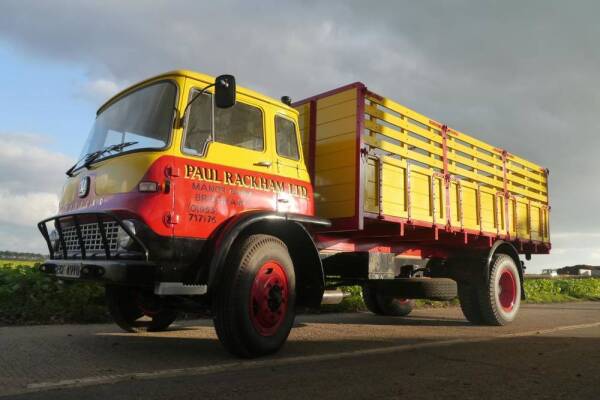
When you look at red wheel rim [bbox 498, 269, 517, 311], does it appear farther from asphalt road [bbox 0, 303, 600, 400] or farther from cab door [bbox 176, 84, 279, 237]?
cab door [bbox 176, 84, 279, 237]

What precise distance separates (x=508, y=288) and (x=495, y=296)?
0.75m

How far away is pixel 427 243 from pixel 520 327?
1884 millimetres

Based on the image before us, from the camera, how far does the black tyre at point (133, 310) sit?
19.3ft

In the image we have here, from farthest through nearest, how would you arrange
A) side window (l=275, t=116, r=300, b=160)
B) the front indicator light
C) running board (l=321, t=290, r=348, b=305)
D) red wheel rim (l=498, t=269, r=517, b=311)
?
1. red wheel rim (l=498, t=269, r=517, b=311)
2. running board (l=321, t=290, r=348, b=305)
3. side window (l=275, t=116, r=300, b=160)
4. the front indicator light

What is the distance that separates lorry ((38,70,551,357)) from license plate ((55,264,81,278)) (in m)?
0.03

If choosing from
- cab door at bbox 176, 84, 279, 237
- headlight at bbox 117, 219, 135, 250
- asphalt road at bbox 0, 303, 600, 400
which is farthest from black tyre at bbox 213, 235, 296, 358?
headlight at bbox 117, 219, 135, 250

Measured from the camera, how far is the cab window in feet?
15.5

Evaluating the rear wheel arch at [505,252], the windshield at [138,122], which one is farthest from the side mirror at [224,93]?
the rear wheel arch at [505,252]

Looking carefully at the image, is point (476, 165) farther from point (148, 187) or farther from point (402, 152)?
point (148, 187)

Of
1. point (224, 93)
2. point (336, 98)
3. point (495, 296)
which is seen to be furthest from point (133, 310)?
point (495, 296)

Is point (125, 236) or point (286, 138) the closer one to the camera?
point (125, 236)

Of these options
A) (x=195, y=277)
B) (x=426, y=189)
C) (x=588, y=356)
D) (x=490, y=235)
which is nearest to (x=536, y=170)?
(x=490, y=235)

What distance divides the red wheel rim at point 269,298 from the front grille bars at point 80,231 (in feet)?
3.56

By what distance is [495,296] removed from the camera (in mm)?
8047
